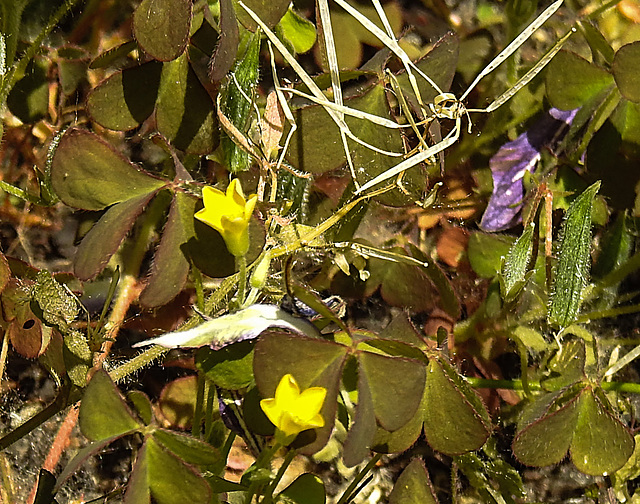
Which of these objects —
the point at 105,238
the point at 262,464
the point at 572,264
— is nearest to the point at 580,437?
the point at 572,264

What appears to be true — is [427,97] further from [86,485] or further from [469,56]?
[86,485]

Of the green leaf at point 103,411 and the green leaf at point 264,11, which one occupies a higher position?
the green leaf at point 264,11

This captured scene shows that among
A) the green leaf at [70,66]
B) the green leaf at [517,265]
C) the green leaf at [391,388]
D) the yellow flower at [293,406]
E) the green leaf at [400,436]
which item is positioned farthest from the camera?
the green leaf at [70,66]

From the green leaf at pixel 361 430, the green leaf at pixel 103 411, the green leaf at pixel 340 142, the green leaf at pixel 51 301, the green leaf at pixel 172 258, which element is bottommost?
the green leaf at pixel 361 430

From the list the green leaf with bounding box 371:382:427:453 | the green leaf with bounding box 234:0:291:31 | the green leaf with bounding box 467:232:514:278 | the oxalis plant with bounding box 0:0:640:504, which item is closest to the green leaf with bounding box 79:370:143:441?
the oxalis plant with bounding box 0:0:640:504

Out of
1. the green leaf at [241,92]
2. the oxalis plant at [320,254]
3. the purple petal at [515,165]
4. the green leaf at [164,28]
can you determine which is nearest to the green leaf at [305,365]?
the oxalis plant at [320,254]

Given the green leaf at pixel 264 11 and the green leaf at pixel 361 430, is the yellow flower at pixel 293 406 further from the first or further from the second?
the green leaf at pixel 264 11

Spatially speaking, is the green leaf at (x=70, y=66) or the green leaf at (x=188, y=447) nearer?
the green leaf at (x=188, y=447)

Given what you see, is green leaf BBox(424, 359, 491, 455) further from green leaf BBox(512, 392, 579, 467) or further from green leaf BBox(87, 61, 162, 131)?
green leaf BBox(87, 61, 162, 131)
